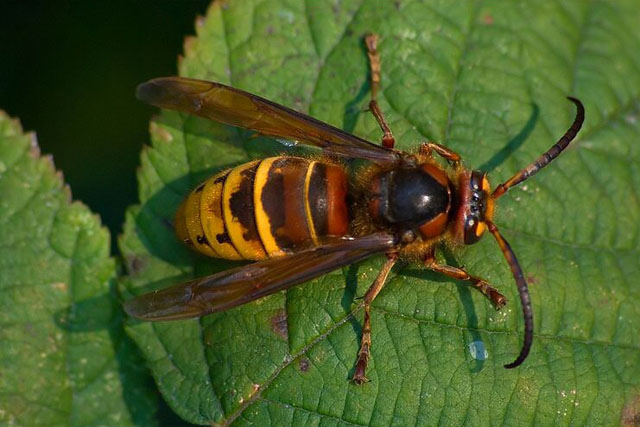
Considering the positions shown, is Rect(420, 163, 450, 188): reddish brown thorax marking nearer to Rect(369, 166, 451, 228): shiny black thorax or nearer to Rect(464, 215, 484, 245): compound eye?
Rect(369, 166, 451, 228): shiny black thorax

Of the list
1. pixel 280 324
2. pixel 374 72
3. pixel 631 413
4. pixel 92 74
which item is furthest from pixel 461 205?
pixel 92 74

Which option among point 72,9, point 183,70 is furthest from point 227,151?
point 72,9

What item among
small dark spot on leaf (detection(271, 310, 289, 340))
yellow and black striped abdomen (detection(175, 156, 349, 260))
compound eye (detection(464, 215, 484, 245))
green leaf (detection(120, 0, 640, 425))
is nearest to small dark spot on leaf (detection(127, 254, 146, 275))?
green leaf (detection(120, 0, 640, 425))

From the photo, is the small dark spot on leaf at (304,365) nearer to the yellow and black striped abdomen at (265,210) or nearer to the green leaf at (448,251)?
the green leaf at (448,251)

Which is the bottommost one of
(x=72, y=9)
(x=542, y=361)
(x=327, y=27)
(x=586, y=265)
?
(x=542, y=361)

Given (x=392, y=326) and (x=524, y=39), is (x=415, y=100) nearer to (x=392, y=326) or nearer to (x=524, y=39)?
(x=524, y=39)
